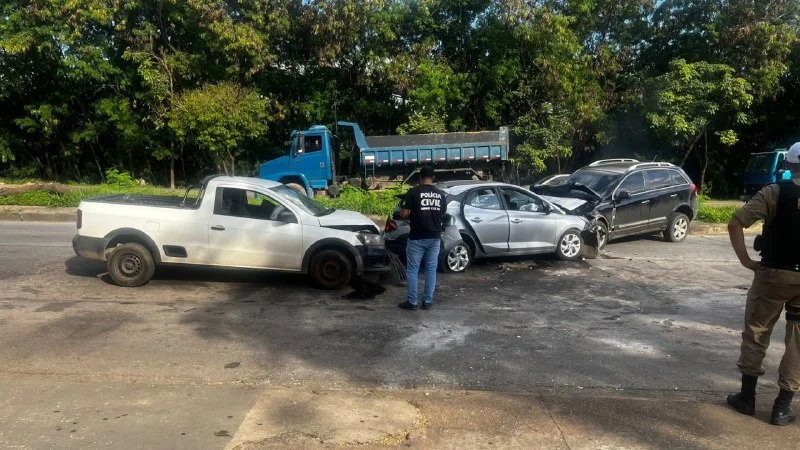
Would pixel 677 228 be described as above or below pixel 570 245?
above

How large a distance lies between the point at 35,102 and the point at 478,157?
59.3 ft

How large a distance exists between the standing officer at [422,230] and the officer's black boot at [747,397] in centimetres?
375

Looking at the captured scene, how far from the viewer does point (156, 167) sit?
92.7ft

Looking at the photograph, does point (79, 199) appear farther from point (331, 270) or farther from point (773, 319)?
point (773, 319)

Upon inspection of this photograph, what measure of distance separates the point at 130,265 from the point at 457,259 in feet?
15.6

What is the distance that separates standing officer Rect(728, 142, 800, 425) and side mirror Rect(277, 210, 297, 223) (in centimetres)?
565

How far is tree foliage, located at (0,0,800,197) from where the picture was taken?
22.6 meters

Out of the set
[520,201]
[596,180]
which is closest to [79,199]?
[520,201]

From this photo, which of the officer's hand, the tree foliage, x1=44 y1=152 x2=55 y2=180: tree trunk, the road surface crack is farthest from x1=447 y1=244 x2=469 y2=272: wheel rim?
x1=44 y1=152 x2=55 y2=180: tree trunk

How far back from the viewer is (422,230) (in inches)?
303

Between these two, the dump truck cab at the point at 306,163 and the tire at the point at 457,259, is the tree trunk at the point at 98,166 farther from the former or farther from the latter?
the tire at the point at 457,259

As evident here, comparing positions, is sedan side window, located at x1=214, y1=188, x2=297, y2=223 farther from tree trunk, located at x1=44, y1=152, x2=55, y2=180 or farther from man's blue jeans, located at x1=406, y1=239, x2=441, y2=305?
tree trunk, located at x1=44, y1=152, x2=55, y2=180

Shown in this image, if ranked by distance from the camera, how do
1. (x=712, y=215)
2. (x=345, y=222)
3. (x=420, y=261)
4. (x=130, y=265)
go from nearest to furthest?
(x=420, y=261) → (x=130, y=265) → (x=345, y=222) → (x=712, y=215)

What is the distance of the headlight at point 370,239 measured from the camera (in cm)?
878
